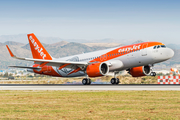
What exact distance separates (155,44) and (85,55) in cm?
981

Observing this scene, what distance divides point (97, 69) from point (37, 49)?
44.7 ft

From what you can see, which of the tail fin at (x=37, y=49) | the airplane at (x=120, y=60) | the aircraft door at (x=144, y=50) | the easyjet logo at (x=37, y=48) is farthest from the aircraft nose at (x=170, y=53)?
the easyjet logo at (x=37, y=48)

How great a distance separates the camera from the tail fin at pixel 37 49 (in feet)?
134

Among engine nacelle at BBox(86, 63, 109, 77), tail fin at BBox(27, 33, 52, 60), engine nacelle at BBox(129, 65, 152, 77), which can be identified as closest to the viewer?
engine nacelle at BBox(86, 63, 109, 77)

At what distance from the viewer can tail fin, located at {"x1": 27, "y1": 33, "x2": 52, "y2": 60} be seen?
4076 centimetres

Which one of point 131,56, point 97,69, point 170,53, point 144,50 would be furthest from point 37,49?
point 170,53

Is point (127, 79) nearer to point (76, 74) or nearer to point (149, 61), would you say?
point (76, 74)

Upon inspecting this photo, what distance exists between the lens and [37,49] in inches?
1619

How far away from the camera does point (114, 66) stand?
32.4 metres

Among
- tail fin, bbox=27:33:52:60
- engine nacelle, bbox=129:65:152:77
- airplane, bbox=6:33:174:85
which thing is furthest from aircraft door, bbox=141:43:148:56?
tail fin, bbox=27:33:52:60

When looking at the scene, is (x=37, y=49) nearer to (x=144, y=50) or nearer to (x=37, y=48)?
(x=37, y=48)

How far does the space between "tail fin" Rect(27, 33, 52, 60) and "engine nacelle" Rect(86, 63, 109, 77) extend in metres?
10.7

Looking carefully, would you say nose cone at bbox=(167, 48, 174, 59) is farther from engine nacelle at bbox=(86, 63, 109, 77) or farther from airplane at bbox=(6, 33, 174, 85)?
engine nacelle at bbox=(86, 63, 109, 77)

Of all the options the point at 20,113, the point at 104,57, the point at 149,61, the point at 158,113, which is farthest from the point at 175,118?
the point at 104,57
